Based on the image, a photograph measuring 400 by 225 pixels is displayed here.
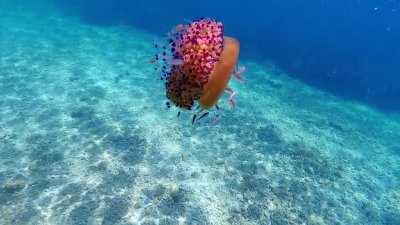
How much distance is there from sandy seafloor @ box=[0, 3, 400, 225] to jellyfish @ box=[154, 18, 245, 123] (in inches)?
184

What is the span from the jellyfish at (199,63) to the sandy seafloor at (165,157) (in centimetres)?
468

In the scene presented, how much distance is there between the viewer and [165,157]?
29.6 ft

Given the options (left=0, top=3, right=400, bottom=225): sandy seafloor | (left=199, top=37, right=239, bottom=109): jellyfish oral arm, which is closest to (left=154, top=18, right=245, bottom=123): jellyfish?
(left=199, top=37, right=239, bottom=109): jellyfish oral arm

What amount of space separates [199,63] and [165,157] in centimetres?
648

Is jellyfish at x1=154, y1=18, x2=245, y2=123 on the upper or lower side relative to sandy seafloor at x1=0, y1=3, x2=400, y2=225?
upper

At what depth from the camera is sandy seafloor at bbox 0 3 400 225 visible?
7402 mm

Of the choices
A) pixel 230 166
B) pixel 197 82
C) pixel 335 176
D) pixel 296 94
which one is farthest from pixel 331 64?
pixel 197 82

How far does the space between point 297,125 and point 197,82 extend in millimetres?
10244

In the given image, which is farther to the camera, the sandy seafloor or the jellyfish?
the sandy seafloor

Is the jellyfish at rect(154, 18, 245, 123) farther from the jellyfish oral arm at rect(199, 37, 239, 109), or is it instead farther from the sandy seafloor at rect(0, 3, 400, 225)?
the sandy seafloor at rect(0, 3, 400, 225)

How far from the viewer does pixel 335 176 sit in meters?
9.75

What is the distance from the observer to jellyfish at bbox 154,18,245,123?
107 inches

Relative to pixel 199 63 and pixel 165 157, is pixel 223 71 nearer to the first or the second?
pixel 199 63

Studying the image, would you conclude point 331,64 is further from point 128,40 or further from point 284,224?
point 284,224
